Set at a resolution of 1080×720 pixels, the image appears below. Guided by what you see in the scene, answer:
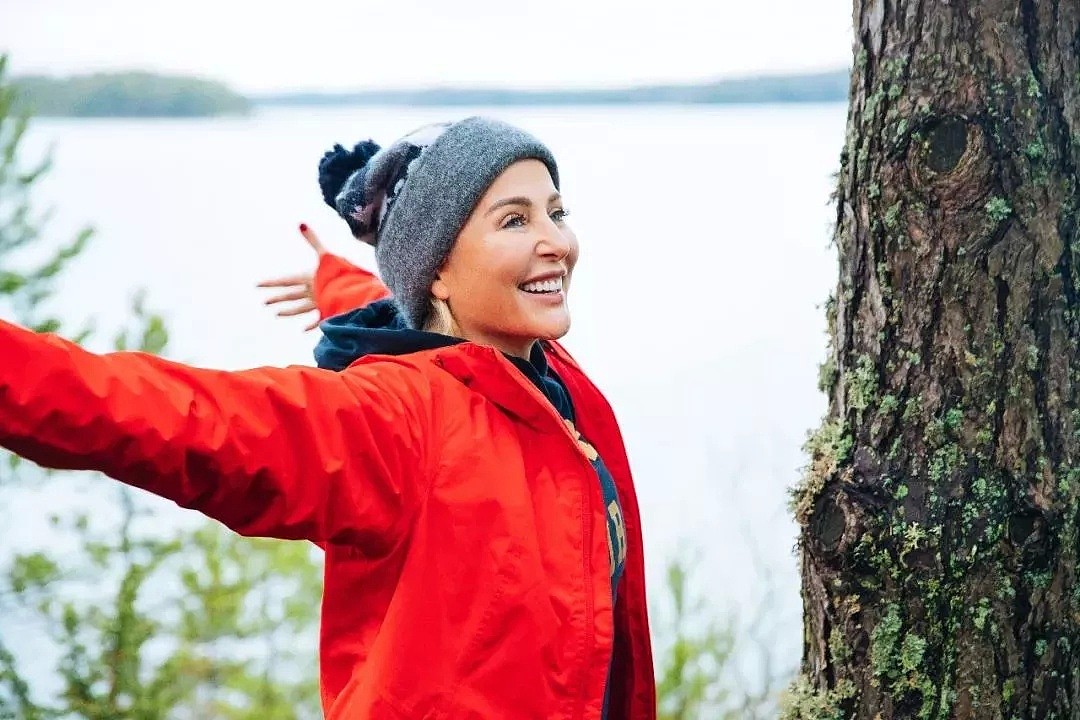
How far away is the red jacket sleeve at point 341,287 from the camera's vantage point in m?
2.05

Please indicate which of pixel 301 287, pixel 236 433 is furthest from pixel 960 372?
pixel 301 287

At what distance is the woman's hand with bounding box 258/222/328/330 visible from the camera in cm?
215

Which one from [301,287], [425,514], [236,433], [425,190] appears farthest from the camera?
[301,287]

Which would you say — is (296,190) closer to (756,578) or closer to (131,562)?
(131,562)

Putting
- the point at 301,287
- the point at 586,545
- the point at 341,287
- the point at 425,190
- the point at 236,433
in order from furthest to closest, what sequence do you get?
1. the point at 301,287
2. the point at 341,287
3. the point at 425,190
4. the point at 586,545
5. the point at 236,433

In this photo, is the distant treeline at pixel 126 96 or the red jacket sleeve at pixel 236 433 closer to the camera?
the red jacket sleeve at pixel 236 433

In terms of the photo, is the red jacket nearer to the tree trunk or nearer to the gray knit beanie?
the gray knit beanie

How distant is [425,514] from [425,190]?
0.47m

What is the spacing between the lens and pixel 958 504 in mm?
1554

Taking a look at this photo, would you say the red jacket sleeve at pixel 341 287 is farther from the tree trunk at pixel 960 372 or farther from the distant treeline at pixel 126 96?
the distant treeline at pixel 126 96

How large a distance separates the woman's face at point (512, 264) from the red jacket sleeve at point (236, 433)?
0.23 metres

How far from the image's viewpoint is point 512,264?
1559 millimetres

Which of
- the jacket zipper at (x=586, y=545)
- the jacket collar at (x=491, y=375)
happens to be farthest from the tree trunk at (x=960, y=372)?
the jacket collar at (x=491, y=375)

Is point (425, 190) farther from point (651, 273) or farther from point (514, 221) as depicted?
point (651, 273)
